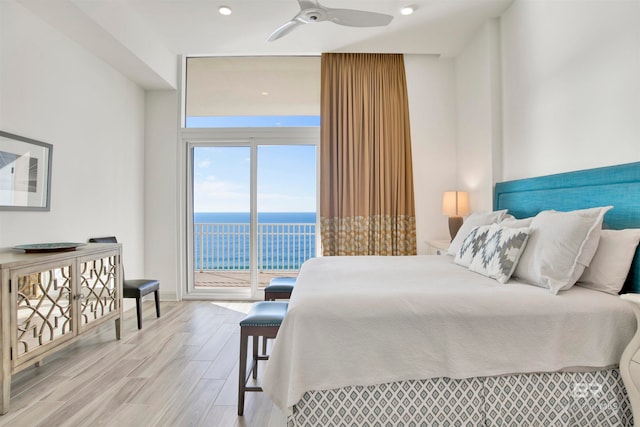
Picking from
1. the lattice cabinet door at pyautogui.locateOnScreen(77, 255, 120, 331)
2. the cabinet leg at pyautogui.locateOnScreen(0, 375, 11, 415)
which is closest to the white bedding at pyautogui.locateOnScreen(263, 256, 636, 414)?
the cabinet leg at pyautogui.locateOnScreen(0, 375, 11, 415)


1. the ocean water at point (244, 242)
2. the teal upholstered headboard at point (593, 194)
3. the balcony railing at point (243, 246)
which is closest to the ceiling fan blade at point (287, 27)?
the teal upholstered headboard at point (593, 194)

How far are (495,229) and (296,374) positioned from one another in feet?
5.30

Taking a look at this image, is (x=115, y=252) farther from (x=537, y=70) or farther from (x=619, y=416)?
(x=537, y=70)

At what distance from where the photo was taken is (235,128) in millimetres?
4375

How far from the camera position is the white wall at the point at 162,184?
14.3 feet

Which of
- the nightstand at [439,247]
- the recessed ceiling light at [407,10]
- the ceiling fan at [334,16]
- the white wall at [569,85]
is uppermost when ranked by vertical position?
the recessed ceiling light at [407,10]

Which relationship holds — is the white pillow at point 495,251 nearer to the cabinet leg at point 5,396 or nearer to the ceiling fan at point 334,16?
the ceiling fan at point 334,16

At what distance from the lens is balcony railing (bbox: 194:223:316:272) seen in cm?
524

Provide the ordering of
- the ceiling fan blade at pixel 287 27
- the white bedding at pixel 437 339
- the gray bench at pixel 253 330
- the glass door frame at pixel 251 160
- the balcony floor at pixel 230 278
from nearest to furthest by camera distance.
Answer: the white bedding at pixel 437 339 → the gray bench at pixel 253 330 → the ceiling fan blade at pixel 287 27 → the glass door frame at pixel 251 160 → the balcony floor at pixel 230 278

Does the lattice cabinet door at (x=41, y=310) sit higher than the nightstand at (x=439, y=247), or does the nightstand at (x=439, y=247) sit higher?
the nightstand at (x=439, y=247)

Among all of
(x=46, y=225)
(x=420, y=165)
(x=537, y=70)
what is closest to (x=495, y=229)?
(x=537, y=70)

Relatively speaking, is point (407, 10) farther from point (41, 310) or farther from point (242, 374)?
point (41, 310)

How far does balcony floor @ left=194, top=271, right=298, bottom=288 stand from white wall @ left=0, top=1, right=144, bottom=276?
39.9 inches

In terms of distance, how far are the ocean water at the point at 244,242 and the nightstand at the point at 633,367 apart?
3.92 meters
